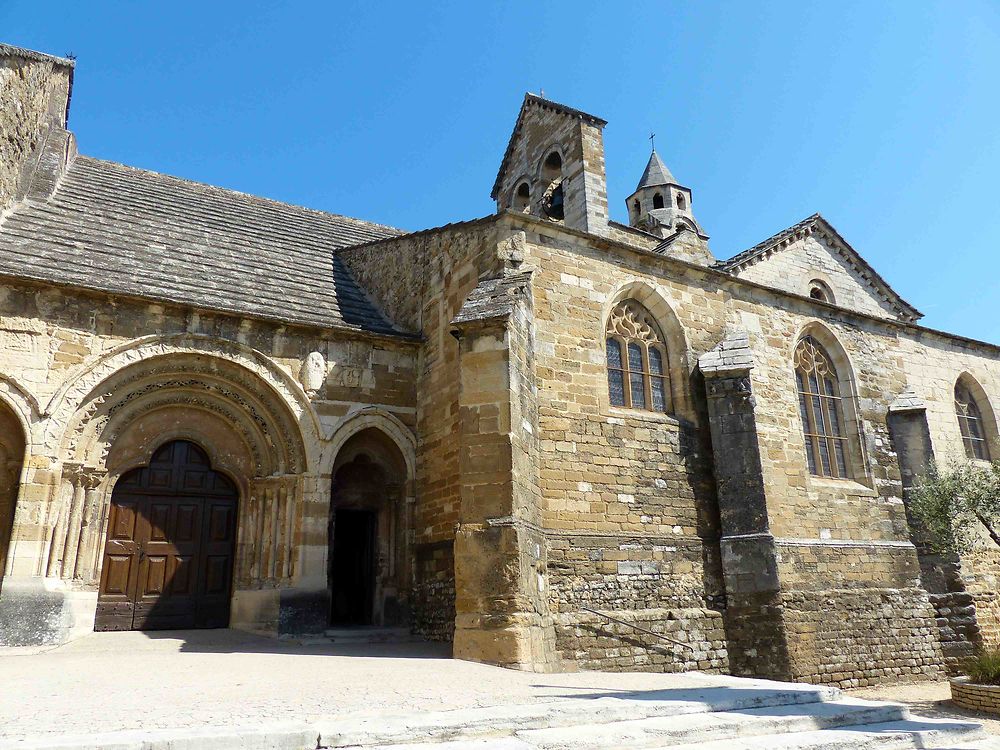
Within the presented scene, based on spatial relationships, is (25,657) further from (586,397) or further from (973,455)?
(973,455)

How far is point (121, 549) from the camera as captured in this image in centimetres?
934

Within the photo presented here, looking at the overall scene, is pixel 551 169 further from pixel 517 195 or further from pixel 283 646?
pixel 283 646

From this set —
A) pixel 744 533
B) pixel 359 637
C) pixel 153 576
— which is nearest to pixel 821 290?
pixel 744 533

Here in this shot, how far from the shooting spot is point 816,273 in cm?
1655

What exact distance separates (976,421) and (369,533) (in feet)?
45.9

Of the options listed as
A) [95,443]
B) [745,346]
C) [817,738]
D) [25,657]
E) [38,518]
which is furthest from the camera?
[745,346]

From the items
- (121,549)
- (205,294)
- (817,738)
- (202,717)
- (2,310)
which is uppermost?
(205,294)

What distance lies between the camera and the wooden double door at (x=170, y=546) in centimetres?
926

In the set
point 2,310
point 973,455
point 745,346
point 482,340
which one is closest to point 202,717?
point 482,340

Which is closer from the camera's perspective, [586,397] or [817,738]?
[817,738]

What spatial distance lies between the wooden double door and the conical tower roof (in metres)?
20.7

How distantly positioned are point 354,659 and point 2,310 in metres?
5.85

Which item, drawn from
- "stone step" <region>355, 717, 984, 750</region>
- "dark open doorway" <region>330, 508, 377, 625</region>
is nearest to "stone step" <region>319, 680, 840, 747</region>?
"stone step" <region>355, 717, 984, 750</region>

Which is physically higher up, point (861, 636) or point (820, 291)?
point (820, 291)
